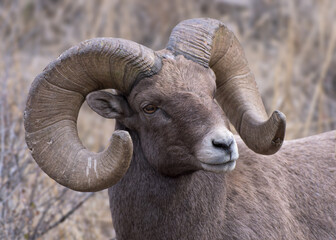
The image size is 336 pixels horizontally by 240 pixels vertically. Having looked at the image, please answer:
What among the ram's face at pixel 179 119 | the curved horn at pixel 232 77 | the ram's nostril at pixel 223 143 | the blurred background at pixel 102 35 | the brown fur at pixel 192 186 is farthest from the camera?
the blurred background at pixel 102 35

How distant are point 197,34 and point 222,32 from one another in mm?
314

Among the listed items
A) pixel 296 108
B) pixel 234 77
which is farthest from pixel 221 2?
pixel 234 77

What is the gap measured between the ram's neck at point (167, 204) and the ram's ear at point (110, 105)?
208 millimetres

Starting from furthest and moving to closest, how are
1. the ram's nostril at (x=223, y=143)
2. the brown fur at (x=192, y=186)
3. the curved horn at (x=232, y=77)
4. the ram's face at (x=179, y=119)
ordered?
the curved horn at (x=232, y=77), the brown fur at (x=192, y=186), the ram's face at (x=179, y=119), the ram's nostril at (x=223, y=143)

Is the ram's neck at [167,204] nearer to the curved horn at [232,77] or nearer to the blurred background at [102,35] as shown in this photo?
the curved horn at [232,77]

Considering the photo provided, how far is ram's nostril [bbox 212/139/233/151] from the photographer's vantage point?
4.25 metres

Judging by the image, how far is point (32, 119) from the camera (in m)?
4.54

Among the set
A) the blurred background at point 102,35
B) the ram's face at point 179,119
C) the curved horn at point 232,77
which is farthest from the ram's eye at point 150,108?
the blurred background at point 102,35

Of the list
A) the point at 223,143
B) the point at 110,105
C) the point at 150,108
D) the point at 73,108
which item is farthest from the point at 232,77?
the point at 73,108

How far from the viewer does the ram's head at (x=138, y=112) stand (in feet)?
14.5

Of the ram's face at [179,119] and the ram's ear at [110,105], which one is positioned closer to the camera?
the ram's face at [179,119]

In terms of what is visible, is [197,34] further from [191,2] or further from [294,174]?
[191,2]

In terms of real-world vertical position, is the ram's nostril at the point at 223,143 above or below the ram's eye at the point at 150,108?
below

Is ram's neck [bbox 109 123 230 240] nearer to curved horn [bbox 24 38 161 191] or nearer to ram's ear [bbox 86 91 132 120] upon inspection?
ram's ear [bbox 86 91 132 120]
